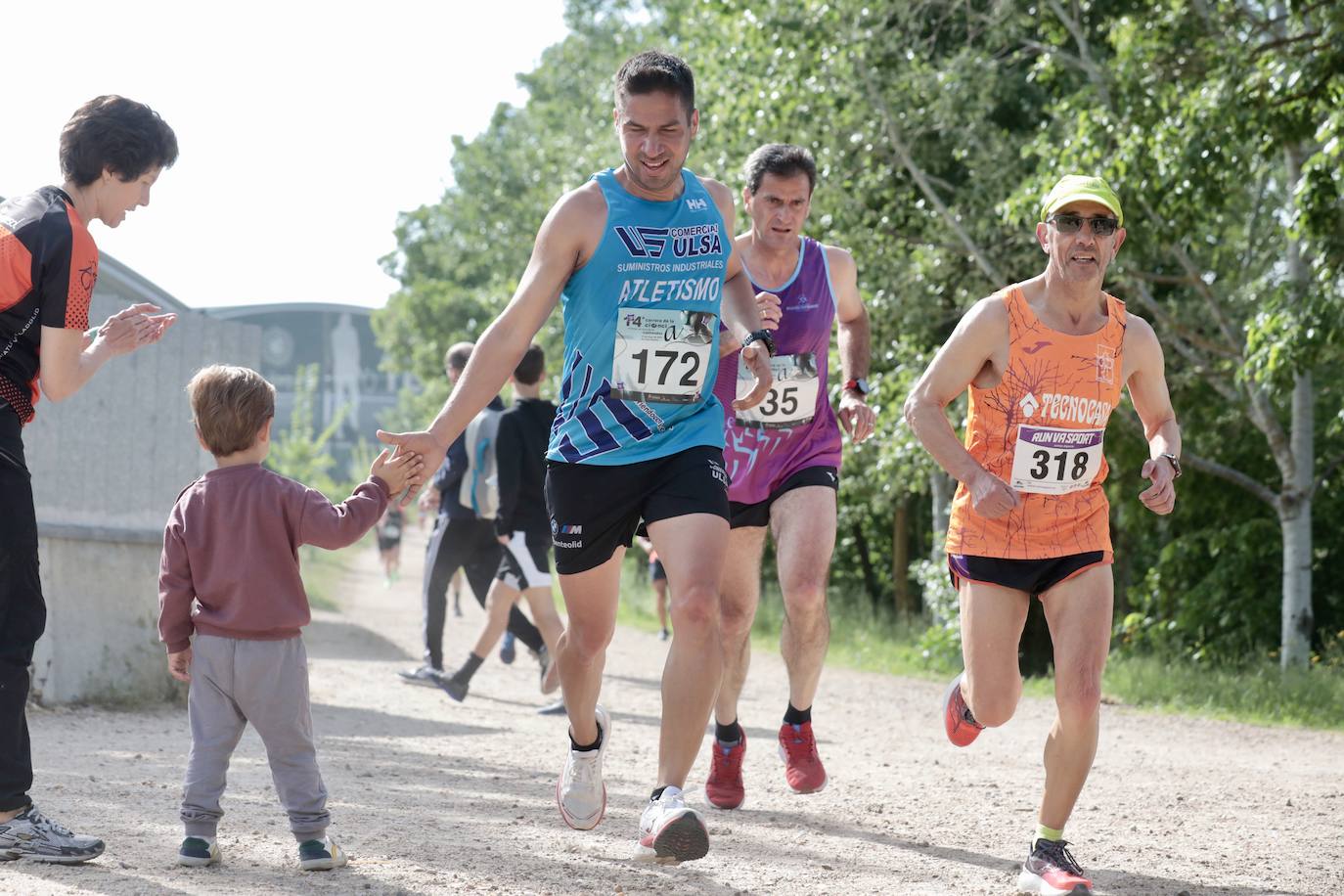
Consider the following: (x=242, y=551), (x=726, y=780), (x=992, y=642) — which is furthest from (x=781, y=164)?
(x=242, y=551)

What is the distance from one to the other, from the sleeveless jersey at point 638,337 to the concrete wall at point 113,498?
482 cm

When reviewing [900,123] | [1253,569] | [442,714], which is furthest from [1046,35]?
[442,714]

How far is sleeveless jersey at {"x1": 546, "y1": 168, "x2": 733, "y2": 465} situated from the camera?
4824mm

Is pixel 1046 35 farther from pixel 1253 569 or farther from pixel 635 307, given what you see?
pixel 635 307

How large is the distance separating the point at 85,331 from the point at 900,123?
13432 millimetres

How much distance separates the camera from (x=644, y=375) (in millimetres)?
4824

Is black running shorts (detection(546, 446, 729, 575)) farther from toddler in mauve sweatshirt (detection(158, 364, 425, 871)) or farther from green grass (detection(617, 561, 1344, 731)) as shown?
green grass (detection(617, 561, 1344, 731))

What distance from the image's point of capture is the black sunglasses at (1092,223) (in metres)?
5.00

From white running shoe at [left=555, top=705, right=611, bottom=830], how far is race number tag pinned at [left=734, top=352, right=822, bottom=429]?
5.30ft

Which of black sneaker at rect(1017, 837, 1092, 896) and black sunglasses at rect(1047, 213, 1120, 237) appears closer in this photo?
black sneaker at rect(1017, 837, 1092, 896)

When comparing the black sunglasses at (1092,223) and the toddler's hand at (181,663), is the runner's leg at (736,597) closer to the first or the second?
the black sunglasses at (1092,223)

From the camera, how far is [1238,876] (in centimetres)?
529

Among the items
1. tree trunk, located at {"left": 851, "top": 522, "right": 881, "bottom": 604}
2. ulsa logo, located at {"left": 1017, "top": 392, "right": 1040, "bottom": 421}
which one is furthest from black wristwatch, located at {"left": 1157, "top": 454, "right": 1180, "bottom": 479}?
tree trunk, located at {"left": 851, "top": 522, "right": 881, "bottom": 604}

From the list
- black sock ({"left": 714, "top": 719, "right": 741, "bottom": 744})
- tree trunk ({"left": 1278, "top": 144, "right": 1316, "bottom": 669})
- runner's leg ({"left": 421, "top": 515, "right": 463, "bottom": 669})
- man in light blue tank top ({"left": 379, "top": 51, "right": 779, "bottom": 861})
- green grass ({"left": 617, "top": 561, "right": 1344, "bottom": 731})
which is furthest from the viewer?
tree trunk ({"left": 1278, "top": 144, "right": 1316, "bottom": 669})
